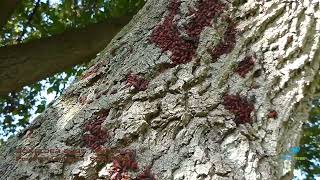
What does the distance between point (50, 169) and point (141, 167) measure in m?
0.30

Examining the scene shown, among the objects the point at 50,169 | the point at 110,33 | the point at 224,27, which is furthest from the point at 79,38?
the point at 50,169

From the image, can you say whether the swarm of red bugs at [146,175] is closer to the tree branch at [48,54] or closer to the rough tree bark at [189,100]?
the rough tree bark at [189,100]

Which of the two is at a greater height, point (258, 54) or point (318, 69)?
point (258, 54)

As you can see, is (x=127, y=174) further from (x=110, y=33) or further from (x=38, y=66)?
(x=110, y=33)

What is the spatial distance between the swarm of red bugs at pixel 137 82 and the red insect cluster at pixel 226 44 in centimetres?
30

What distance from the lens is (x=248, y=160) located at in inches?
63.1

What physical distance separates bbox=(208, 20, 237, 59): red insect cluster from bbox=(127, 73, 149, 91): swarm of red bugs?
0.30m

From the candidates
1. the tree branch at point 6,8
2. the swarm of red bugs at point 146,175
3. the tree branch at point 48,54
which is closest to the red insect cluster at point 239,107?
the swarm of red bugs at point 146,175

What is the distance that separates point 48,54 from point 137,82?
2.78 meters

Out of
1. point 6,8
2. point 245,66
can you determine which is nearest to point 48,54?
point 6,8

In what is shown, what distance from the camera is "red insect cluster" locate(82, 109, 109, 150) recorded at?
1.61 metres

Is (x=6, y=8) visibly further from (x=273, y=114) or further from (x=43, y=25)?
(x=273, y=114)

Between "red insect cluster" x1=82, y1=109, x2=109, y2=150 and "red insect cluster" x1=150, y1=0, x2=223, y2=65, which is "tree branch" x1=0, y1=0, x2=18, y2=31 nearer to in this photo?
"red insect cluster" x1=150, y1=0, x2=223, y2=65

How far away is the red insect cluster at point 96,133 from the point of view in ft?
5.28
